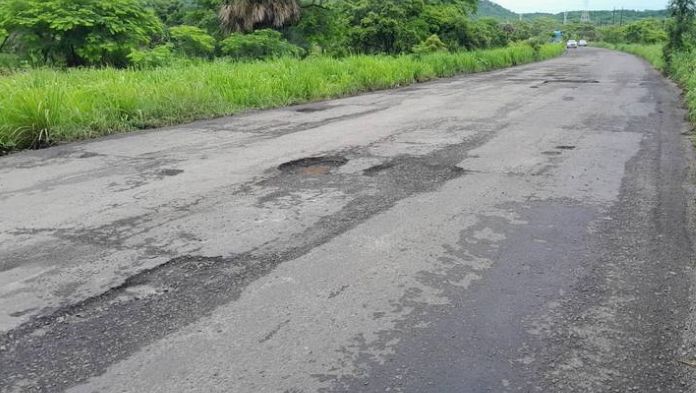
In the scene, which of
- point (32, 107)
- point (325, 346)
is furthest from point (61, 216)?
point (32, 107)

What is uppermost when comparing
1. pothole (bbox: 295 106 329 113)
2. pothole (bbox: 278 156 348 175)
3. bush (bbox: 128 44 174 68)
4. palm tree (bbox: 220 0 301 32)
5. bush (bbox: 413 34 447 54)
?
palm tree (bbox: 220 0 301 32)

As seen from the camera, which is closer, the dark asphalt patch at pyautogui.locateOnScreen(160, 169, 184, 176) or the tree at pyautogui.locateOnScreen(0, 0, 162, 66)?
the dark asphalt patch at pyautogui.locateOnScreen(160, 169, 184, 176)

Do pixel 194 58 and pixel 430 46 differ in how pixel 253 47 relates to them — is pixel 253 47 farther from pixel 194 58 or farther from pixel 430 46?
pixel 430 46

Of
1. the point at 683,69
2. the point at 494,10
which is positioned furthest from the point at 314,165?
the point at 494,10

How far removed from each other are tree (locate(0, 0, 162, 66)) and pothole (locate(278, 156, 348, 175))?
9.35 meters

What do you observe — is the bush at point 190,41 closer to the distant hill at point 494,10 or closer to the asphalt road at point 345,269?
the asphalt road at point 345,269

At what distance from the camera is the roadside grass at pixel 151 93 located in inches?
289

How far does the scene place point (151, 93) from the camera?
908 cm

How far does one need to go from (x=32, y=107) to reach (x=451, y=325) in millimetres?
6664

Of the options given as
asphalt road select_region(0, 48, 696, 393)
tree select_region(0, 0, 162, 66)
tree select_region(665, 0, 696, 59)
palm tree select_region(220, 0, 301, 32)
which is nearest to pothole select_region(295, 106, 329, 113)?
asphalt road select_region(0, 48, 696, 393)

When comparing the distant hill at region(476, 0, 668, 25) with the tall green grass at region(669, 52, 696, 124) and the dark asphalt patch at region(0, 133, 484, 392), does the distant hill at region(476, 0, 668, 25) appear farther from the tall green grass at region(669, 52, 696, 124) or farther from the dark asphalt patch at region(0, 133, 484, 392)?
the dark asphalt patch at region(0, 133, 484, 392)

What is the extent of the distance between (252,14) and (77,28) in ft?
24.1

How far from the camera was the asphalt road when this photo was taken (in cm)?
250

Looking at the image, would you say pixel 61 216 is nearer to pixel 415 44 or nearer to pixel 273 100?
pixel 273 100
